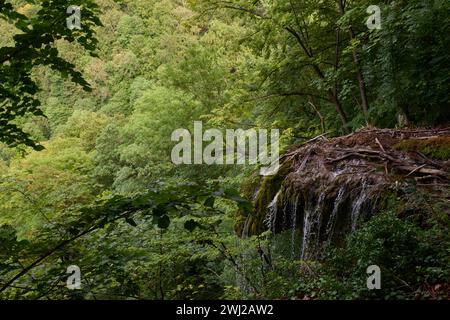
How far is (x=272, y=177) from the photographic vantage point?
20.3 ft

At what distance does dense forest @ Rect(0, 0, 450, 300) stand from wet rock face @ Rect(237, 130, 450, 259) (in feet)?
0.07

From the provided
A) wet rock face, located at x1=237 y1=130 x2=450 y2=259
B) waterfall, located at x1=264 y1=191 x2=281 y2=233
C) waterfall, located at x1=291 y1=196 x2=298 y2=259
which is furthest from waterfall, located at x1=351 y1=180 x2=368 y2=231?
waterfall, located at x1=264 y1=191 x2=281 y2=233

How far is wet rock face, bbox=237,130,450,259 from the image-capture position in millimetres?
4845

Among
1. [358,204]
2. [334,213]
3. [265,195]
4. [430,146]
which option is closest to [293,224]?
[265,195]

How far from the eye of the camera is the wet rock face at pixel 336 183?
484 centimetres

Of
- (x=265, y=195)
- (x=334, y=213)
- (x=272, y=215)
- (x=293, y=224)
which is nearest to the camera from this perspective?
(x=334, y=213)

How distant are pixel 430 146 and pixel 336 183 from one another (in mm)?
1211

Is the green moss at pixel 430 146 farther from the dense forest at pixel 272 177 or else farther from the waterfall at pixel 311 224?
the waterfall at pixel 311 224

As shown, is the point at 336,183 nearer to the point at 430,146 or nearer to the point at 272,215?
the point at 272,215

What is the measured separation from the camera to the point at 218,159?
12023mm

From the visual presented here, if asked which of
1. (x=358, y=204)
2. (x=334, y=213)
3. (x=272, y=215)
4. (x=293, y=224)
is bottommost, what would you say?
(x=293, y=224)

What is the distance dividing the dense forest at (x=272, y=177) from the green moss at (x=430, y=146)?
22 mm
